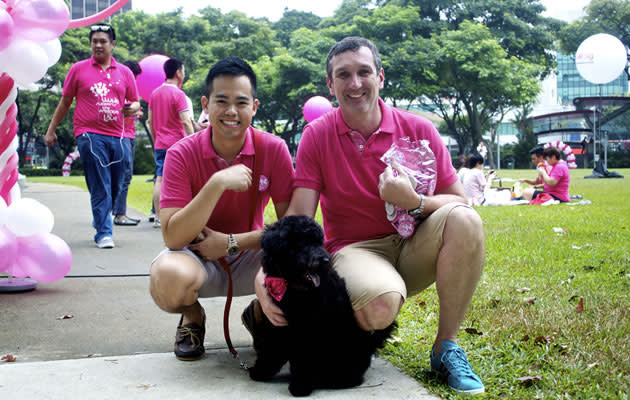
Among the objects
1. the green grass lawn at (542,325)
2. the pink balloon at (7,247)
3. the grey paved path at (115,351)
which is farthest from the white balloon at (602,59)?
the pink balloon at (7,247)

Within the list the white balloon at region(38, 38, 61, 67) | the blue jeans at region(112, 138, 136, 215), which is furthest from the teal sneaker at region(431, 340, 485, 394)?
the blue jeans at region(112, 138, 136, 215)

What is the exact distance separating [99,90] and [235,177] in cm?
394

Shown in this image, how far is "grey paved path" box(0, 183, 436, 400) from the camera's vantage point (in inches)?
95.2

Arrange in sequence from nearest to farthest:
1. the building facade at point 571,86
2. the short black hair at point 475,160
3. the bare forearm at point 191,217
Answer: the bare forearm at point 191,217 < the short black hair at point 475,160 < the building facade at point 571,86

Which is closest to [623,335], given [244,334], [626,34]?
[244,334]

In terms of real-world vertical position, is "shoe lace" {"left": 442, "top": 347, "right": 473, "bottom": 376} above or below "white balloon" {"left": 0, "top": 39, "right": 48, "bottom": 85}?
below

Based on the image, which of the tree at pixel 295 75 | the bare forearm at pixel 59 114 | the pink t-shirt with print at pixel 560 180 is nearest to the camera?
the bare forearm at pixel 59 114

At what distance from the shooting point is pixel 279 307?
92.9 inches

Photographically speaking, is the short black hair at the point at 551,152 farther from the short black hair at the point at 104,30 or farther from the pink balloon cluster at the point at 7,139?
the pink balloon cluster at the point at 7,139

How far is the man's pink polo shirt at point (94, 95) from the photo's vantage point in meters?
5.87

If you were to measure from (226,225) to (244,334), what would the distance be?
0.74 m

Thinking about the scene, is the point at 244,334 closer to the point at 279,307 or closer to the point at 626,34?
the point at 279,307

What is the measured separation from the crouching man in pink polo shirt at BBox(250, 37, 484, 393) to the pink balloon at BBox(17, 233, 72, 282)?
73.2 inches

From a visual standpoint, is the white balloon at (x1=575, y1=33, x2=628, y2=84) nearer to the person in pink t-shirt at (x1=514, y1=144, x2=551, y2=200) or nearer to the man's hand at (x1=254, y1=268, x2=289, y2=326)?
the person in pink t-shirt at (x1=514, y1=144, x2=551, y2=200)
